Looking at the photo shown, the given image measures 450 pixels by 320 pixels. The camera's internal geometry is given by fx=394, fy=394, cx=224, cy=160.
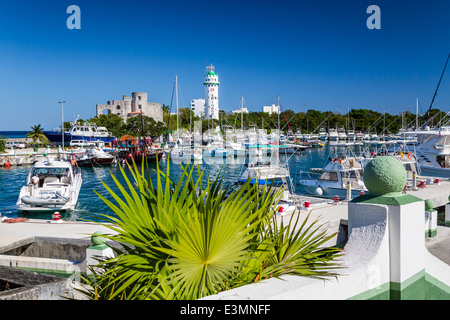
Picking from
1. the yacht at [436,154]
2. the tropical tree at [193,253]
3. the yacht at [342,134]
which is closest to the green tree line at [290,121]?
the yacht at [342,134]

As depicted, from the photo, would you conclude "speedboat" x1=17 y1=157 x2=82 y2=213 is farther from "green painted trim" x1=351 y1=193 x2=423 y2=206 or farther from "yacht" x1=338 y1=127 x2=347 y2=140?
"yacht" x1=338 y1=127 x2=347 y2=140

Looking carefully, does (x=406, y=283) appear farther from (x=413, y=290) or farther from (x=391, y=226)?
(x=391, y=226)

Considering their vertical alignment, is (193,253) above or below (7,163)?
above

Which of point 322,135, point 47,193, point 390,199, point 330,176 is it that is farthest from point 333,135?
point 390,199

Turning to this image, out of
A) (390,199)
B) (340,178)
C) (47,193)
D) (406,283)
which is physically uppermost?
(390,199)

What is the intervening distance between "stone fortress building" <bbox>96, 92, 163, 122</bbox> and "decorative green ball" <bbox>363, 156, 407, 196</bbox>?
154 meters

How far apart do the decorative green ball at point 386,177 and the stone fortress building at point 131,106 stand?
6081 inches

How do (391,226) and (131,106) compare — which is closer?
(391,226)

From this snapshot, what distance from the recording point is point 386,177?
15.7 feet

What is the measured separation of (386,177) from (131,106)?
537 feet

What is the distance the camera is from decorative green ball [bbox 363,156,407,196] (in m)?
4.76
